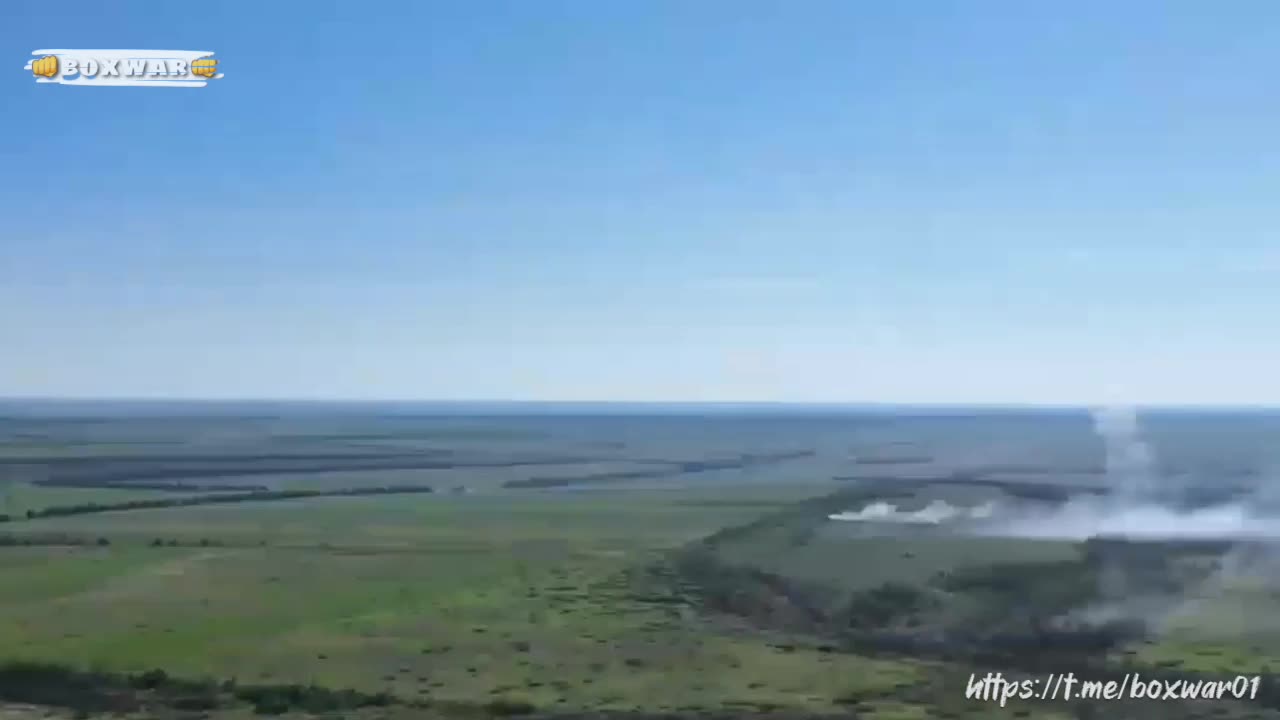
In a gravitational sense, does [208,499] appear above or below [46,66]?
below

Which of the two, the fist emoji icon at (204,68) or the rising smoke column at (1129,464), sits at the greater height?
the fist emoji icon at (204,68)

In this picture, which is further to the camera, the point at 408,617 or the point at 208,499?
the point at 208,499

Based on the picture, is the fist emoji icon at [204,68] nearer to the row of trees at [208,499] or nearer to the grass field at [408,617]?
the grass field at [408,617]

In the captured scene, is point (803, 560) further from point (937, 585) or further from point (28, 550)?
point (28, 550)

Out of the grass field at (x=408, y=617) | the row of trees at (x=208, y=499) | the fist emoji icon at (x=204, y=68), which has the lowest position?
the grass field at (x=408, y=617)

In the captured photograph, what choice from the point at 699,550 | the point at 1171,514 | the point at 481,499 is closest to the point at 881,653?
the point at 699,550

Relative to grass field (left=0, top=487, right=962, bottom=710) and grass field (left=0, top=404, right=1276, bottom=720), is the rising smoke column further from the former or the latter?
Answer: grass field (left=0, top=487, right=962, bottom=710)

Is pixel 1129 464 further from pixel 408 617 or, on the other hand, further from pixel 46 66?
pixel 46 66

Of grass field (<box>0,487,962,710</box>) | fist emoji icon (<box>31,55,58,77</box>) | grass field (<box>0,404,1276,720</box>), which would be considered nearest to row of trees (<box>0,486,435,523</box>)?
grass field (<box>0,404,1276,720</box>)

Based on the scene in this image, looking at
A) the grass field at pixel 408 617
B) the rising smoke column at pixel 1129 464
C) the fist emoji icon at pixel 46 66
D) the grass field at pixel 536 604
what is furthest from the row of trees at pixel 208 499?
the rising smoke column at pixel 1129 464

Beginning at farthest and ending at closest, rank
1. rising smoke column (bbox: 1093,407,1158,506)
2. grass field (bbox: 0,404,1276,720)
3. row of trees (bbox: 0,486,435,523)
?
1. rising smoke column (bbox: 1093,407,1158,506)
2. row of trees (bbox: 0,486,435,523)
3. grass field (bbox: 0,404,1276,720)

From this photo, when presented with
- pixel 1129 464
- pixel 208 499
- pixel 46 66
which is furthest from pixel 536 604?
pixel 1129 464
